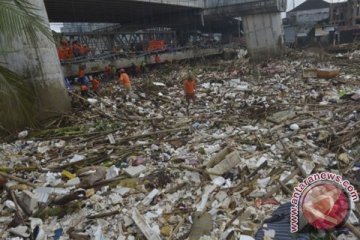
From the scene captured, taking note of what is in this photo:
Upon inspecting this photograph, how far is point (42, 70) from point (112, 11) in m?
13.8

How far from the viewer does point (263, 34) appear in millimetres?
21656

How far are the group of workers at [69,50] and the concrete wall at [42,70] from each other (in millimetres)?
6142

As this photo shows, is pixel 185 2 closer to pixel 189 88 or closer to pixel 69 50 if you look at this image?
pixel 69 50

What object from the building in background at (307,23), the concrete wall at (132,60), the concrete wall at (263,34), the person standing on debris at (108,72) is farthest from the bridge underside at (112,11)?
the building in background at (307,23)

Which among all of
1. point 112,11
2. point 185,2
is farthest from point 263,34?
point 112,11

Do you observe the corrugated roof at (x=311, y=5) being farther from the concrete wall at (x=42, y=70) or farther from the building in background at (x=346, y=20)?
the concrete wall at (x=42, y=70)

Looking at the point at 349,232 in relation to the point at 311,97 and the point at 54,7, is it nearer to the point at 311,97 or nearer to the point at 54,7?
the point at 311,97

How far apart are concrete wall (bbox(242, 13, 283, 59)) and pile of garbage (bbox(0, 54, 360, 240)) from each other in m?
13.2

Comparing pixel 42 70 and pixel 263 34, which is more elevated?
pixel 42 70

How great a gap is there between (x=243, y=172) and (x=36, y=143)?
486 cm

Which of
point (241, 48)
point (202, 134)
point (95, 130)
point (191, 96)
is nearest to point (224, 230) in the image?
point (202, 134)

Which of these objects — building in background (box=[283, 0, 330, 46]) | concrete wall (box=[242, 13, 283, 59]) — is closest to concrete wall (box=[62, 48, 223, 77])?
concrete wall (box=[242, 13, 283, 59])

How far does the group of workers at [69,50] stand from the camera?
14.7 m

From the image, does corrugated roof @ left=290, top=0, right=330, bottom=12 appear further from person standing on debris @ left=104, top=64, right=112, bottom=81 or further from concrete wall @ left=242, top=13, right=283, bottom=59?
person standing on debris @ left=104, top=64, right=112, bottom=81
